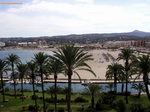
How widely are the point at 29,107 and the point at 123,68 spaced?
1725cm

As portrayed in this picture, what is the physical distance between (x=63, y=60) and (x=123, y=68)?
77.7 ft

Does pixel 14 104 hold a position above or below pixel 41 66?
below

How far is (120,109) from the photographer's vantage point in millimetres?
33500

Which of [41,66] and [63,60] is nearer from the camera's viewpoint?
[63,60]

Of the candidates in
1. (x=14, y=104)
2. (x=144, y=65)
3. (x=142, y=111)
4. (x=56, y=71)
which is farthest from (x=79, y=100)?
(x=142, y=111)

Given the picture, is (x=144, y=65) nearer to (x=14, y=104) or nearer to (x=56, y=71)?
(x=56, y=71)

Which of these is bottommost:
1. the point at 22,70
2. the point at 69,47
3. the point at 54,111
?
the point at 54,111

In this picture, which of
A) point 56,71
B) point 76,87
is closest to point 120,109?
point 56,71

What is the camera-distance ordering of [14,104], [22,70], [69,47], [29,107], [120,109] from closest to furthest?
[69,47] → [120,109] → [29,107] → [14,104] → [22,70]

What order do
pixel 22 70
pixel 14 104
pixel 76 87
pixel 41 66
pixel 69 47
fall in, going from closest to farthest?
1. pixel 69 47
2. pixel 41 66
3. pixel 14 104
4. pixel 22 70
5. pixel 76 87

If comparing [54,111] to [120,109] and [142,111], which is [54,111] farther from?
[142,111]

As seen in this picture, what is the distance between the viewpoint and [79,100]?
4803cm

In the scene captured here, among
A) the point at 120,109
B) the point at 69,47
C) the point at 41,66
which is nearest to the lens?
the point at 69,47

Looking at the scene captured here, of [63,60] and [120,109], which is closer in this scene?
[63,60]
